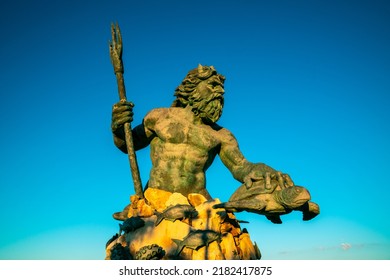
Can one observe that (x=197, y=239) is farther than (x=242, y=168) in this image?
No

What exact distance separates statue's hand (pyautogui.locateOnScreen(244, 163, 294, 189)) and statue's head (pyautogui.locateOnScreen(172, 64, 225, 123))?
1.11m

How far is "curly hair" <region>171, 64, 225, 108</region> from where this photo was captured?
902 centimetres

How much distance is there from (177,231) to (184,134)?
1.59 meters

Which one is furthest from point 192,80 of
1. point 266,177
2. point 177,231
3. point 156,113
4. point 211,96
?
point 177,231

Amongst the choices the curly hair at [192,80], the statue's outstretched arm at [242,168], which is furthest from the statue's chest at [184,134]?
the curly hair at [192,80]

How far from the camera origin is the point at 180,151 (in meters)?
8.95

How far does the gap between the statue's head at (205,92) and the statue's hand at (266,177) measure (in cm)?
111

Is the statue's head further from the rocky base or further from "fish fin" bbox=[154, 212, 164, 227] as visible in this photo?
"fish fin" bbox=[154, 212, 164, 227]

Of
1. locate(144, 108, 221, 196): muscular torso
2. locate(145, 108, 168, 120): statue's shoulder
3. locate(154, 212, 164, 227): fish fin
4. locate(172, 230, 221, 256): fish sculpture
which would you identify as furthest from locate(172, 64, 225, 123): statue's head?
locate(172, 230, 221, 256): fish sculpture

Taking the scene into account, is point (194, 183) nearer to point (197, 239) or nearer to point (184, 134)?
point (184, 134)

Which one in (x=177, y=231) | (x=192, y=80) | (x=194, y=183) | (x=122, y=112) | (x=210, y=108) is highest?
(x=192, y=80)

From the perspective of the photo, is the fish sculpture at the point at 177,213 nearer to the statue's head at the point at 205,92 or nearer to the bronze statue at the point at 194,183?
the bronze statue at the point at 194,183

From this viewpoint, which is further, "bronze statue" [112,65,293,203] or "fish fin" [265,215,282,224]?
"bronze statue" [112,65,293,203]

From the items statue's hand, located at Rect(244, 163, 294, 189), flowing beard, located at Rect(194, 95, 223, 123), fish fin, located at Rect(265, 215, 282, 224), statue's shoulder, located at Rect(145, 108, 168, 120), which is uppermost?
statue's shoulder, located at Rect(145, 108, 168, 120)
